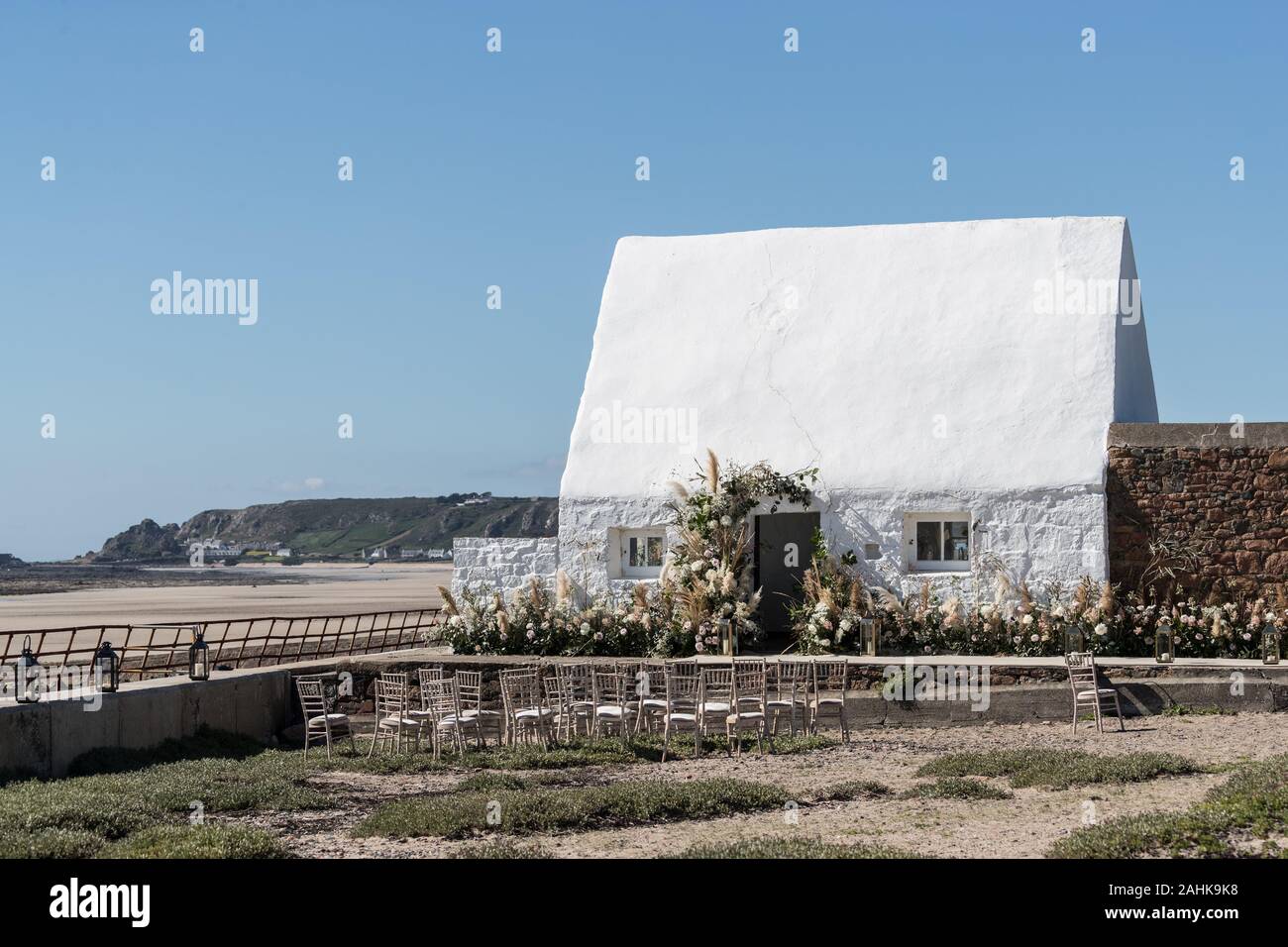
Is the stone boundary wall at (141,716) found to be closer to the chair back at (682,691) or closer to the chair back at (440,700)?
the chair back at (440,700)

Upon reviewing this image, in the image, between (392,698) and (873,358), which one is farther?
(873,358)

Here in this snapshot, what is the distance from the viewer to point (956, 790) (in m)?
11.2

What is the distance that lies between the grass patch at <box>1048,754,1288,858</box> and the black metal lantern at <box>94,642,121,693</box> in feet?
31.1

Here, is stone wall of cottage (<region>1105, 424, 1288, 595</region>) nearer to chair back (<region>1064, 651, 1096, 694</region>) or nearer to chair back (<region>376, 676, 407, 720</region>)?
chair back (<region>1064, 651, 1096, 694</region>)

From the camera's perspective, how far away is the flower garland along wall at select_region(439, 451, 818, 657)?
59.2ft

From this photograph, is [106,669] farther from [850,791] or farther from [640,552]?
[640,552]

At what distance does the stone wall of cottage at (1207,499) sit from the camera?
16.9 metres

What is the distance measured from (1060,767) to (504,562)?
389 inches

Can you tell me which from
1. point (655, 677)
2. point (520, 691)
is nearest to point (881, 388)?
point (655, 677)
